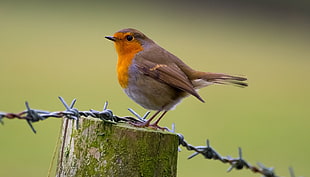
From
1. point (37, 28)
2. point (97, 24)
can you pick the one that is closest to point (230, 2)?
point (97, 24)

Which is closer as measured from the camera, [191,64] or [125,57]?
[125,57]

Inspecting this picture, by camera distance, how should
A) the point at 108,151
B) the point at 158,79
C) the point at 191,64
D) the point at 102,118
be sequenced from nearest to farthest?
the point at 108,151
the point at 102,118
the point at 158,79
the point at 191,64

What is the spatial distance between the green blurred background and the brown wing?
4082 mm

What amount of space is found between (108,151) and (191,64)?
14.3 m

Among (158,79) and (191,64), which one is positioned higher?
(191,64)

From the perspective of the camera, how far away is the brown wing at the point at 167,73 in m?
4.30

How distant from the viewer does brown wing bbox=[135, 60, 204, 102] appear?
430 centimetres

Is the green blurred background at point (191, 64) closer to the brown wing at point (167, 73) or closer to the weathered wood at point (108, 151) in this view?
the brown wing at point (167, 73)

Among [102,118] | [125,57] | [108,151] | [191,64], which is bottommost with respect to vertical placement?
[108,151]

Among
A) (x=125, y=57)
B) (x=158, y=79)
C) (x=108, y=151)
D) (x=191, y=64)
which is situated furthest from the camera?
(x=191, y=64)

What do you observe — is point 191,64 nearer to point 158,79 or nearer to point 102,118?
point 158,79

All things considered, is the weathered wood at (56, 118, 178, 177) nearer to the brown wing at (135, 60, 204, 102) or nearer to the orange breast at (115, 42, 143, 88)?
the brown wing at (135, 60, 204, 102)

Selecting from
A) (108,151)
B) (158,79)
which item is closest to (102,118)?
(108,151)

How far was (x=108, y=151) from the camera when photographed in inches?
106
